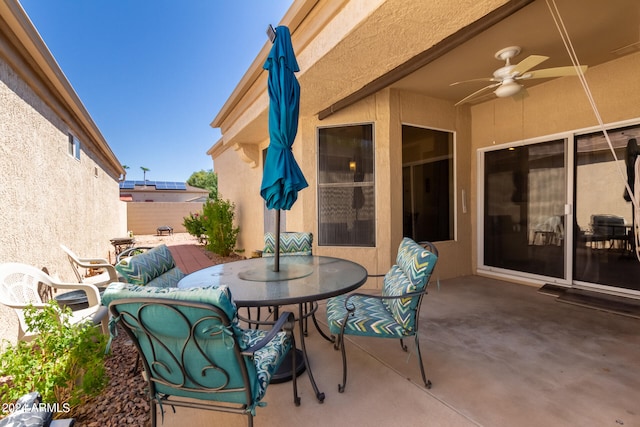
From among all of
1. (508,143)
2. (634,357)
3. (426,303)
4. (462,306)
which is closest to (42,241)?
(426,303)

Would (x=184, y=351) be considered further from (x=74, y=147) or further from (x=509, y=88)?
(x=74, y=147)

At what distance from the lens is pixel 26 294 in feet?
7.53

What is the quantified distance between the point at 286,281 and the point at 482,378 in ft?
5.45

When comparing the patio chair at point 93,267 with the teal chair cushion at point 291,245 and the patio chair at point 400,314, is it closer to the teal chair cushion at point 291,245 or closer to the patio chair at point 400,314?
the teal chair cushion at point 291,245

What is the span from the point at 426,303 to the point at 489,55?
10.4ft

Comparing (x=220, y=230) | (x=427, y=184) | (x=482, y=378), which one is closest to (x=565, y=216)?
(x=427, y=184)

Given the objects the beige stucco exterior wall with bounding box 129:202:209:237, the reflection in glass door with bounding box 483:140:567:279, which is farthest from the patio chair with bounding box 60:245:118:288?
the beige stucco exterior wall with bounding box 129:202:209:237

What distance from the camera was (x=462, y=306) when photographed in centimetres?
380

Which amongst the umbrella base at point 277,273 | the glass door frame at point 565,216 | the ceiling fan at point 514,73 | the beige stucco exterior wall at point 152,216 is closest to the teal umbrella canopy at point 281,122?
the umbrella base at point 277,273

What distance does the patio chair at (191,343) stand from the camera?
1208 millimetres

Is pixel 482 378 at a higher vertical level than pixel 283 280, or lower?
lower

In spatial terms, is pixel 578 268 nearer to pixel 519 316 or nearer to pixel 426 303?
pixel 519 316

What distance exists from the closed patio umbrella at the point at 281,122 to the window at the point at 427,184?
2804 mm

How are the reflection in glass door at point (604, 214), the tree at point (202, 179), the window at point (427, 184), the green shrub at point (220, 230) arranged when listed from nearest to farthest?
the reflection in glass door at point (604, 214)
the window at point (427, 184)
the green shrub at point (220, 230)
the tree at point (202, 179)
